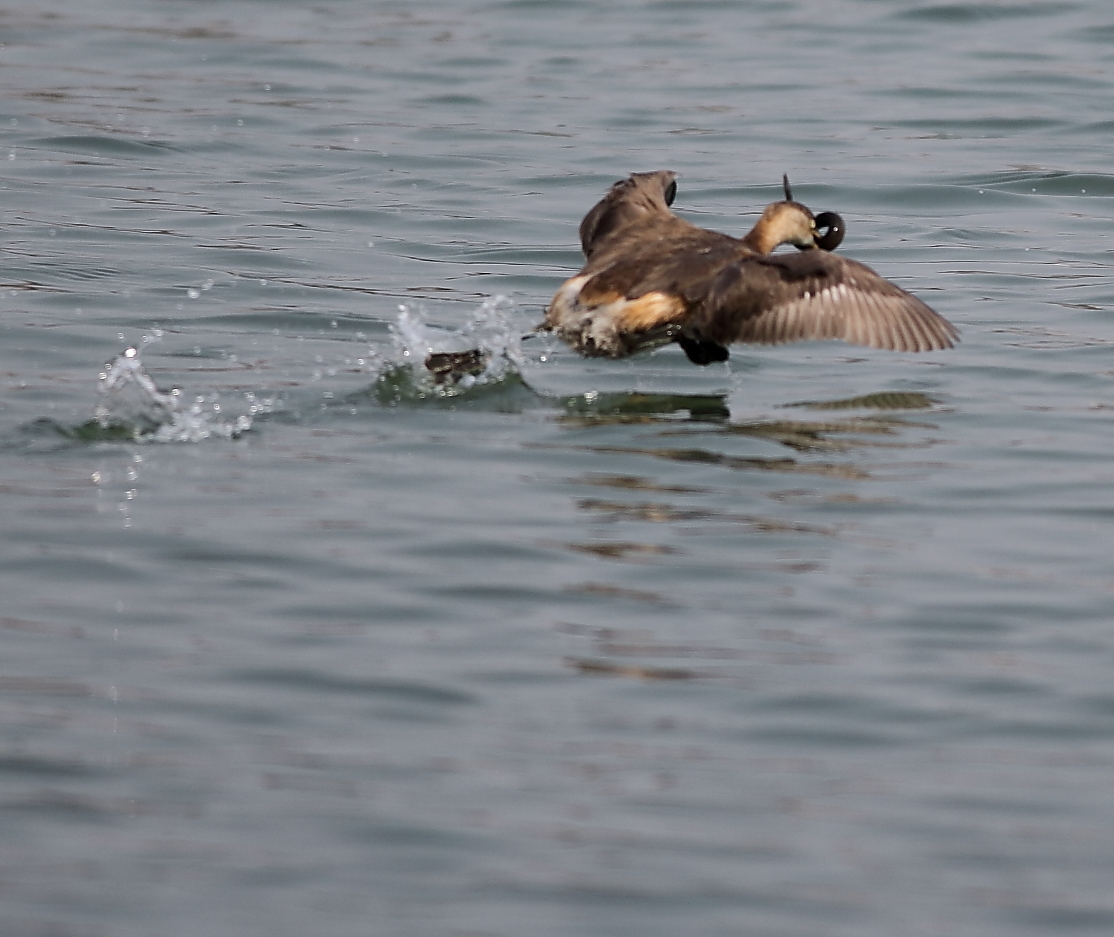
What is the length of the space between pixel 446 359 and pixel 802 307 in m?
1.36

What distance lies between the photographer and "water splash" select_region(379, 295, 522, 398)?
7.66 metres

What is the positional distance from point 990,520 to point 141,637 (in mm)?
2677

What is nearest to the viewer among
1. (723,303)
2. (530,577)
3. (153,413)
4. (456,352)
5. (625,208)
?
(530,577)

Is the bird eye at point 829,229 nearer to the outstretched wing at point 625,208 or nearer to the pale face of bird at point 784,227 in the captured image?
the pale face of bird at point 784,227

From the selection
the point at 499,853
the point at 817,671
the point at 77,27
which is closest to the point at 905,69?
the point at 77,27

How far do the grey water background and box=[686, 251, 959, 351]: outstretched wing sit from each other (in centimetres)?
33

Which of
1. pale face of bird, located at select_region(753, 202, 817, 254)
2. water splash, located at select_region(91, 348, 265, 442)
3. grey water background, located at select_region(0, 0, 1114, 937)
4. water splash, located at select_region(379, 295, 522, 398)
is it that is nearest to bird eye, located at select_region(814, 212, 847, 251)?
pale face of bird, located at select_region(753, 202, 817, 254)

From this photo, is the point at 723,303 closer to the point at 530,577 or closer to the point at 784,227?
the point at 784,227

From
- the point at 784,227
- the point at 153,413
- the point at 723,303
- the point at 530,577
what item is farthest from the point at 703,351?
the point at 530,577

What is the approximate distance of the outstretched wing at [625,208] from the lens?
8.27 meters

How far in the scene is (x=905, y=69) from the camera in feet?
51.0

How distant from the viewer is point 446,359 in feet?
25.2

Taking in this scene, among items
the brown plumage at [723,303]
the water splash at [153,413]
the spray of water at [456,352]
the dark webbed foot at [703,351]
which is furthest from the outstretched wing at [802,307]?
the water splash at [153,413]

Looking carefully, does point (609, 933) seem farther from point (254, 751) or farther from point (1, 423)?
point (1, 423)
